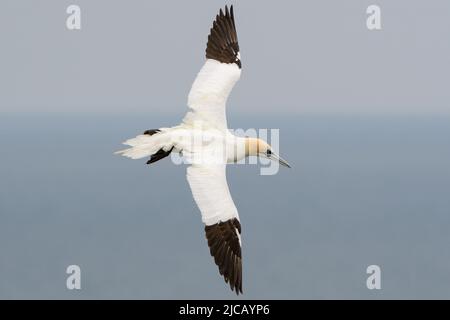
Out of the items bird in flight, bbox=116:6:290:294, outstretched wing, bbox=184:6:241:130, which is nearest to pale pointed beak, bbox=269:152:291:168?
bird in flight, bbox=116:6:290:294

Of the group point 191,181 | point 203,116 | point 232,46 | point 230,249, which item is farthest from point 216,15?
point 230,249

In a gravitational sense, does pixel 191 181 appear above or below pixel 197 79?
below

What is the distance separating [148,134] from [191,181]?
138cm

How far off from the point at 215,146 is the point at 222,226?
1752mm

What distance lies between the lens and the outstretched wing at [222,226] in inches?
530

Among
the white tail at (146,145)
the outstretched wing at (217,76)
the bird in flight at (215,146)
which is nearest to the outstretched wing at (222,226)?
the bird in flight at (215,146)

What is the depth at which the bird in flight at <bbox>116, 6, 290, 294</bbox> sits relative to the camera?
13.5 meters

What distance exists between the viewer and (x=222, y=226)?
13516 mm

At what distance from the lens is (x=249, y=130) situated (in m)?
15.3

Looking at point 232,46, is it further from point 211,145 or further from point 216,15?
point 211,145

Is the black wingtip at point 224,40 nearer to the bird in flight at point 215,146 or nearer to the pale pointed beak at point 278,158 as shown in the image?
the bird in flight at point 215,146

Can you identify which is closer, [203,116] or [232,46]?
[203,116]

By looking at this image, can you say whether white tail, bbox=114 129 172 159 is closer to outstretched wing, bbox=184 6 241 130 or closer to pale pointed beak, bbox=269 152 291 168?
outstretched wing, bbox=184 6 241 130

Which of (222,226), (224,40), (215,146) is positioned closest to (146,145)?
(215,146)
